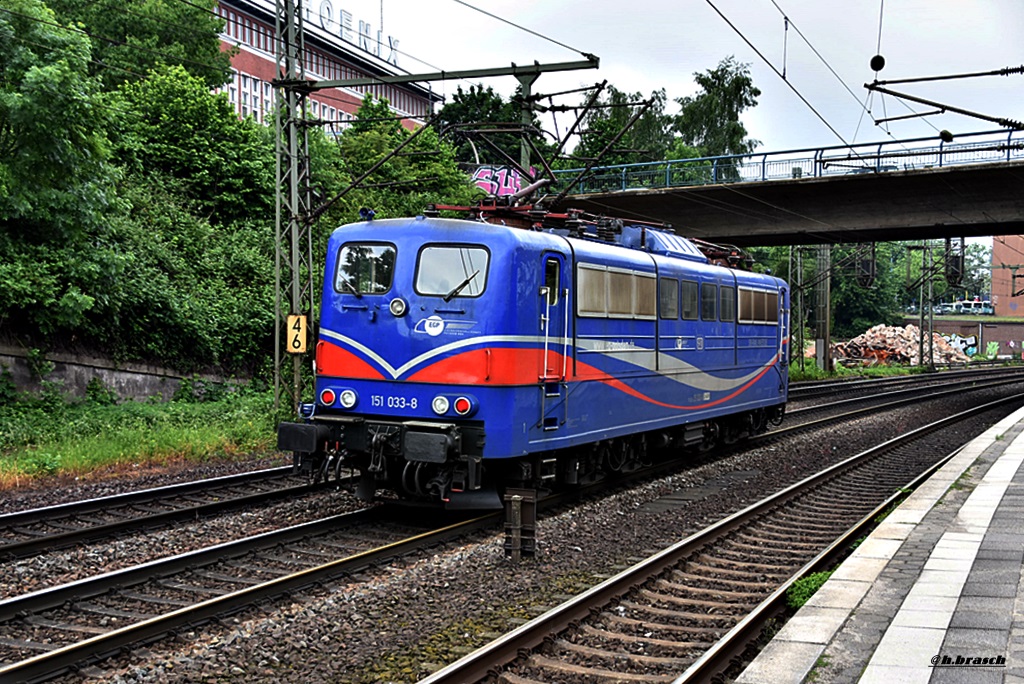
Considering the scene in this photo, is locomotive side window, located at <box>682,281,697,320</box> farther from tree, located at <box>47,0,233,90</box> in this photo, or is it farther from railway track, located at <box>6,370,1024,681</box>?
tree, located at <box>47,0,233,90</box>

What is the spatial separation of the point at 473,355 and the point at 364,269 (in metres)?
1.83

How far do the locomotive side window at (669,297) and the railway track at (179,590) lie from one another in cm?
514

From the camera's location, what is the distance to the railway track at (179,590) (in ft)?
22.7

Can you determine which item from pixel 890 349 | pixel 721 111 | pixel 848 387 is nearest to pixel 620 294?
pixel 848 387

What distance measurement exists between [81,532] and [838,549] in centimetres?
763

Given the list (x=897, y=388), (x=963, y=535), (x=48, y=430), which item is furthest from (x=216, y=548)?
(x=897, y=388)

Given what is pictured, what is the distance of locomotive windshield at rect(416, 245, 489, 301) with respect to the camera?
36.6 ft

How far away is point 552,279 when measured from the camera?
38.9ft

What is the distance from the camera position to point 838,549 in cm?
1034

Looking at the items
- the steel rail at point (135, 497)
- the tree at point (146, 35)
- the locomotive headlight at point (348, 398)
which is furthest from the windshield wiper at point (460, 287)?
the tree at point (146, 35)

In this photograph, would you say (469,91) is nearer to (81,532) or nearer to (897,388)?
(897,388)

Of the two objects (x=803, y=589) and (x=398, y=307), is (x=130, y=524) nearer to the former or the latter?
(x=398, y=307)

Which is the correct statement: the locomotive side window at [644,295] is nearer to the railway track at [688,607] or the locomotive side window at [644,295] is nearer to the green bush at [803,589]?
the railway track at [688,607]

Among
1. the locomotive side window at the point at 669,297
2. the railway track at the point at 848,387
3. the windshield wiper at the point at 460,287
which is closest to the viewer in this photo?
the windshield wiper at the point at 460,287
